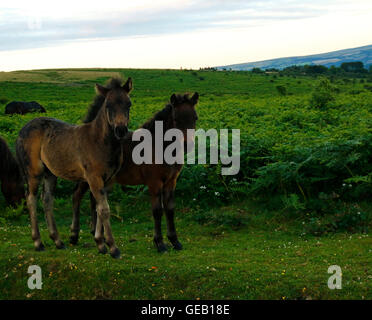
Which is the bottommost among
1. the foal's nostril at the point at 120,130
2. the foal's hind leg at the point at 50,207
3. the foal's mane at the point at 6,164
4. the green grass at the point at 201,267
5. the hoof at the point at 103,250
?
the green grass at the point at 201,267

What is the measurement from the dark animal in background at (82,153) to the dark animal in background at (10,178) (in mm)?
3365

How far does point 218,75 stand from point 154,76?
1409 cm

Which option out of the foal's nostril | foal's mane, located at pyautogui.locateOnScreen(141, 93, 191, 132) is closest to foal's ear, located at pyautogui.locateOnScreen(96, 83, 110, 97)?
the foal's nostril

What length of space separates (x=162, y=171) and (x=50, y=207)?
8.67ft

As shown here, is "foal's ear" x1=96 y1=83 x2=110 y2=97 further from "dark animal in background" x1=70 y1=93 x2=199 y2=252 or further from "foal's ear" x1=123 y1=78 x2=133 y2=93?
"dark animal in background" x1=70 y1=93 x2=199 y2=252

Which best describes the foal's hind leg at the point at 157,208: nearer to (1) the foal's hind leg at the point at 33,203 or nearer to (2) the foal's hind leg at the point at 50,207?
(2) the foal's hind leg at the point at 50,207

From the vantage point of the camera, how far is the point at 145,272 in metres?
8.12

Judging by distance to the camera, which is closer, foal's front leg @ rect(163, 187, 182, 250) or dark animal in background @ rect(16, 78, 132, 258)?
dark animal in background @ rect(16, 78, 132, 258)

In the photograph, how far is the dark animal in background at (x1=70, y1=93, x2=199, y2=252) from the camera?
337 inches

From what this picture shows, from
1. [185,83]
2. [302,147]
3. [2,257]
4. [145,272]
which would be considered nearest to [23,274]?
[2,257]

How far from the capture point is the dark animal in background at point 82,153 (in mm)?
8000

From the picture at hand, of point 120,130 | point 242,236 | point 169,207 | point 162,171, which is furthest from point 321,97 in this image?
point 120,130

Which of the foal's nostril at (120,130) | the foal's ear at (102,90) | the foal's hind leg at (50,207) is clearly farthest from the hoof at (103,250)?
the foal's ear at (102,90)
